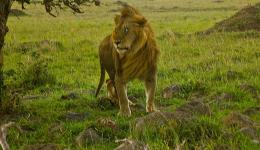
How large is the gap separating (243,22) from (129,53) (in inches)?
637

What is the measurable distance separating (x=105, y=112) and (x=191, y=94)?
213cm

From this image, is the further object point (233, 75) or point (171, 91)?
point (233, 75)

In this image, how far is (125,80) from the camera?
31.0 ft

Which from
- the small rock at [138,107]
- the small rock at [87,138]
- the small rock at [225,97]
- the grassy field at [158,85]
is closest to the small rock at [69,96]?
the grassy field at [158,85]

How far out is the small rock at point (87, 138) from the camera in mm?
7700

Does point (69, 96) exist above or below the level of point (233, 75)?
above

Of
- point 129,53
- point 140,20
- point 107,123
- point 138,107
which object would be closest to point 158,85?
point 138,107

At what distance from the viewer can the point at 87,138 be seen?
782 centimetres

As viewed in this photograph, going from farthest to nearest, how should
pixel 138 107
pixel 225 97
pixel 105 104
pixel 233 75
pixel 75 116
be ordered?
pixel 233 75 → pixel 225 97 → pixel 105 104 → pixel 138 107 → pixel 75 116

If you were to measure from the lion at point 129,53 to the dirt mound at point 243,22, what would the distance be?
1428 centimetres

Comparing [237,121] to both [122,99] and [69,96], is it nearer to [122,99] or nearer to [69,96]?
[122,99]

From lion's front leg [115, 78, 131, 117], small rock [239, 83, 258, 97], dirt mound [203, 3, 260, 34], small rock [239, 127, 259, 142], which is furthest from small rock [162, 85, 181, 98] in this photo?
dirt mound [203, 3, 260, 34]

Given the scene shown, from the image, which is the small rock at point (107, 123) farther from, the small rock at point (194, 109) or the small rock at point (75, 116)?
the small rock at point (75, 116)

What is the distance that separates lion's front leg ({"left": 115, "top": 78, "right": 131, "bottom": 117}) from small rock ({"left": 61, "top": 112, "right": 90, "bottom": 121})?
609mm
